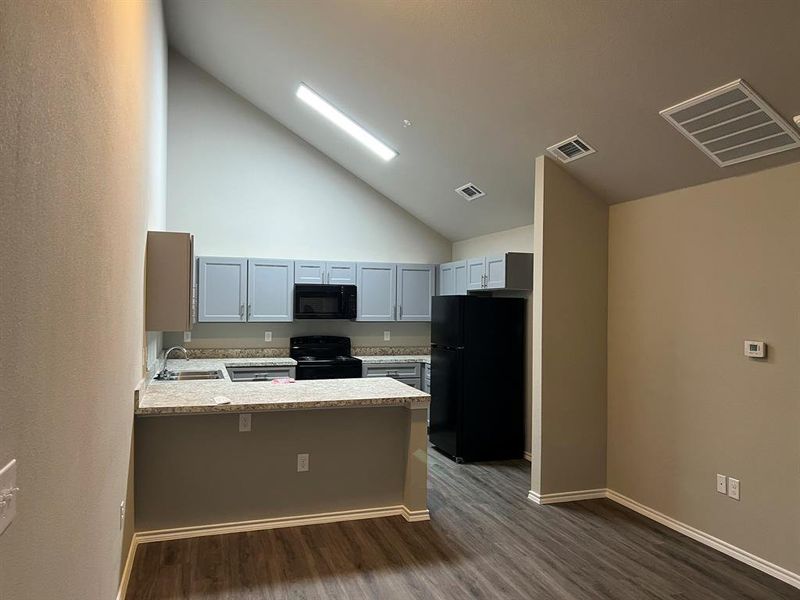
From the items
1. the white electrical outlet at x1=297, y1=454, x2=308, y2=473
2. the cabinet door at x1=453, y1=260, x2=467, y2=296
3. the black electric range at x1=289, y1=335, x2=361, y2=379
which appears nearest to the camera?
the white electrical outlet at x1=297, y1=454, x2=308, y2=473

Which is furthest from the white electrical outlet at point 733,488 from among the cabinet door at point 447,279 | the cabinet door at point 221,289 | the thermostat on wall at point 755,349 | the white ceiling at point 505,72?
the cabinet door at point 221,289

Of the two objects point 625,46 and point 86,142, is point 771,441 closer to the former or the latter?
point 625,46

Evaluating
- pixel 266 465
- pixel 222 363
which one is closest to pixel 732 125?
pixel 266 465

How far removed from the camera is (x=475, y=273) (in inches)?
236

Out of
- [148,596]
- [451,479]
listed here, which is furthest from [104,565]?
[451,479]

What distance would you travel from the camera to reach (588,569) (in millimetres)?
3229

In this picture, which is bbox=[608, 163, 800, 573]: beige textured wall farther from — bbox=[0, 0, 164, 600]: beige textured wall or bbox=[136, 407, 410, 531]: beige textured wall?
bbox=[0, 0, 164, 600]: beige textured wall

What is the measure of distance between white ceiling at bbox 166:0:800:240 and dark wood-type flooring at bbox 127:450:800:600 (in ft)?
7.90

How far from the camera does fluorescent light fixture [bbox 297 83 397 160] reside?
215 inches

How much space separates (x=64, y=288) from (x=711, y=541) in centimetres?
391

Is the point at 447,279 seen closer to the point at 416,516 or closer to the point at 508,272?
the point at 508,272

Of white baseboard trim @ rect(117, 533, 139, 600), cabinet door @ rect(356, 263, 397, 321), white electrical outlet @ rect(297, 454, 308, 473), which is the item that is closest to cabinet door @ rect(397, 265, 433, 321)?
cabinet door @ rect(356, 263, 397, 321)

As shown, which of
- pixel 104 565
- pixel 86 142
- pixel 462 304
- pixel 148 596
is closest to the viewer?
pixel 86 142

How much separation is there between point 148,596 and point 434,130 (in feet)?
12.9
